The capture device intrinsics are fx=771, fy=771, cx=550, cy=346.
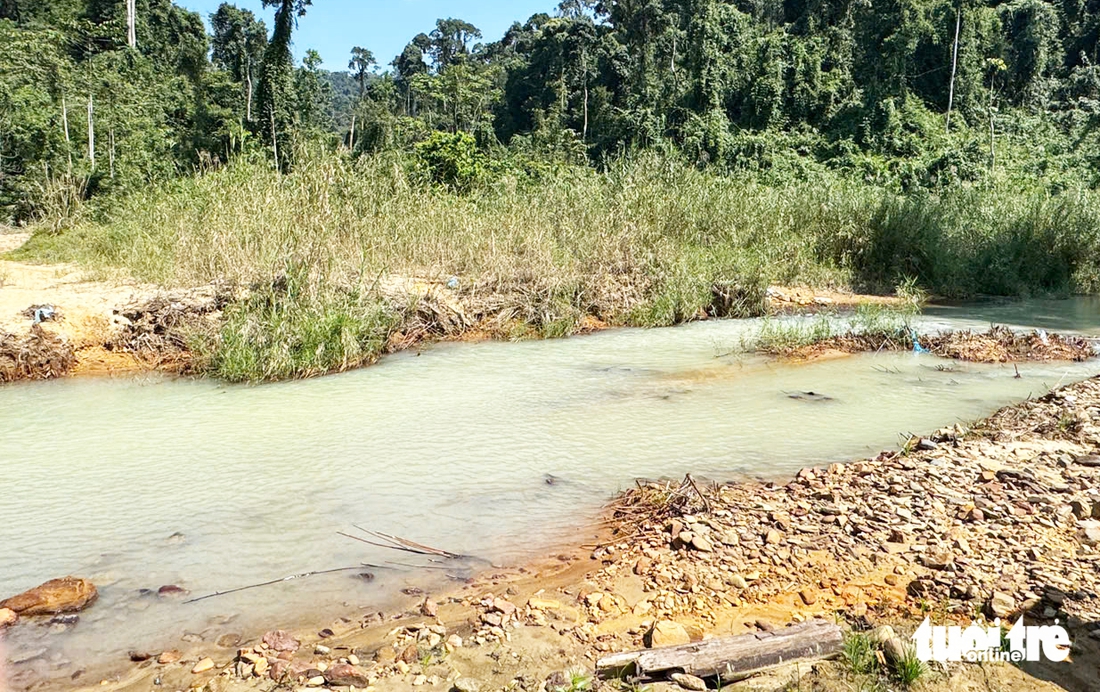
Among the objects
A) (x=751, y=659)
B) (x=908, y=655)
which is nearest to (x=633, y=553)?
(x=751, y=659)

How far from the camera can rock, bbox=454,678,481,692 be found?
233cm

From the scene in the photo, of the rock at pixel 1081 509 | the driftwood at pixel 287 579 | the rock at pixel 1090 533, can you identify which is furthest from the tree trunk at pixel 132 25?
the rock at pixel 1090 533

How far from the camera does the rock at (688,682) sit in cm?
225

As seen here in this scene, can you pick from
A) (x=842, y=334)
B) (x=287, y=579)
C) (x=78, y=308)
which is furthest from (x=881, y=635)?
(x=78, y=308)

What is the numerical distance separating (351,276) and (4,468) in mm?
4013

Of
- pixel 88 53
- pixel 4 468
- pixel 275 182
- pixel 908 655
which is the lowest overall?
pixel 4 468

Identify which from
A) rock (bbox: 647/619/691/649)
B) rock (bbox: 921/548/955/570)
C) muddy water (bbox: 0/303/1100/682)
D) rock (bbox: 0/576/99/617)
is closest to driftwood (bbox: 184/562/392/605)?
muddy water (bbox: 0/303/1100/682)

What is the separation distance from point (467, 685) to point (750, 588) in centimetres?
118

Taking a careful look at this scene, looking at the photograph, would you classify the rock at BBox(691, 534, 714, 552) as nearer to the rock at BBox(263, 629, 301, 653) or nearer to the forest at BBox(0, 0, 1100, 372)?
the rock at BBox(263, 629, 301, 653)

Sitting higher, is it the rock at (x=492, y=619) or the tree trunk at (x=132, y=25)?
the tree trunk at (x=132, y=25)

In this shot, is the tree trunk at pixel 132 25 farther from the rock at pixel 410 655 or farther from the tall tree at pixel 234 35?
the rock at pixel 410 655

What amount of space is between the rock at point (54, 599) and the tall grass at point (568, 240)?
13.2 feet

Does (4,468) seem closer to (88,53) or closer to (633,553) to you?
(633,553)

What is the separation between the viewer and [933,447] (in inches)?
181
